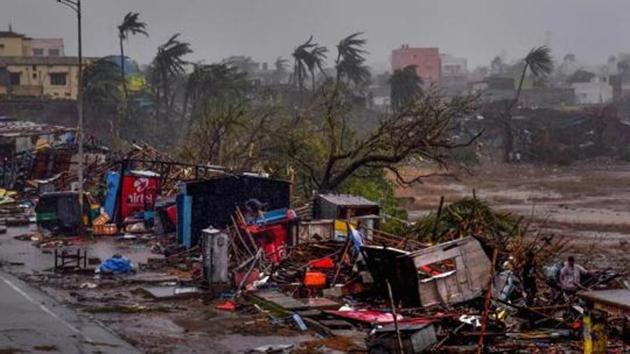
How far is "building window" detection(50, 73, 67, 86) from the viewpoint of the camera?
68.1 meters

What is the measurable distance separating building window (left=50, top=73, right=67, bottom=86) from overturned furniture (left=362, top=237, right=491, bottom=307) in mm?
54682

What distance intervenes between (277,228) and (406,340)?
848cm

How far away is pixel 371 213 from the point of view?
23.1 meters

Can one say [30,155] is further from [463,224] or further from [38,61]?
[38,61]

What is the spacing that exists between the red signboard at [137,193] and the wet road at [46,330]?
994 cm

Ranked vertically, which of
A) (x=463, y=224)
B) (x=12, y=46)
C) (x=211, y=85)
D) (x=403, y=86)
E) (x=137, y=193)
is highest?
A: (x=12, y=46)

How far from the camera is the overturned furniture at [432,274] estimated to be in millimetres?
16266

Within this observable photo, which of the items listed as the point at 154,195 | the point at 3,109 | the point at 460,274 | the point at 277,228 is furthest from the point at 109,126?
the point at 460,274

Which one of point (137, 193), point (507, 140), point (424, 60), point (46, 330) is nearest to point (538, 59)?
point (507, 140)

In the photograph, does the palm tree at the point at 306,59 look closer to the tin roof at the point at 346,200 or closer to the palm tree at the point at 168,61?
the palm tree at the point at 168,61

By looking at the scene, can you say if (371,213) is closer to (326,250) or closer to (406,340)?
(326,250)

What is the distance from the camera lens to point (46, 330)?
15.4 meters

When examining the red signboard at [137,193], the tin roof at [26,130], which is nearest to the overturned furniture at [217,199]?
the red signboard at [137,193]

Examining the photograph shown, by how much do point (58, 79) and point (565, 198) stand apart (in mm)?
38611
